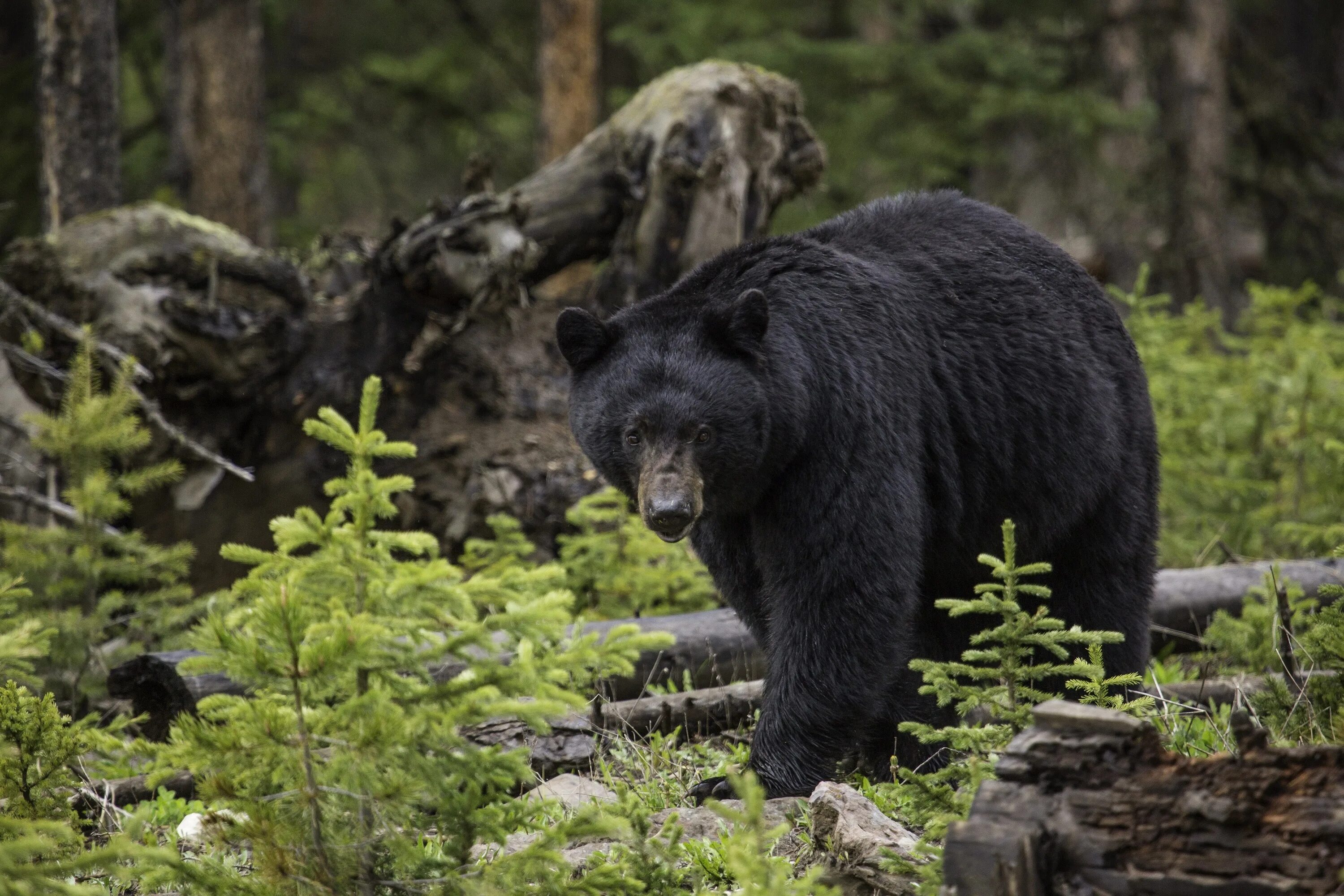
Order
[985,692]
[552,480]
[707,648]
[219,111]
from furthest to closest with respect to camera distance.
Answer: [219,111]
[552,480]
[707,648]
[985,692]

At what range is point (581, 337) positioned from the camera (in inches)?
160

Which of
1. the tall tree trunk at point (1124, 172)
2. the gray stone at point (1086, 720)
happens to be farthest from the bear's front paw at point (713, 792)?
the tall tree trunk at point (1124, 172)

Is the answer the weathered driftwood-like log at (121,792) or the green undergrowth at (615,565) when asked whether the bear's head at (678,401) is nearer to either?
the weathered driftwood-like log at (121,792)

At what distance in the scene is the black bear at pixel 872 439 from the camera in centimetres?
377

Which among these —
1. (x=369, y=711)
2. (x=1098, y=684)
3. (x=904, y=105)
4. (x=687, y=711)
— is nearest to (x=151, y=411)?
(x=687, y=711)

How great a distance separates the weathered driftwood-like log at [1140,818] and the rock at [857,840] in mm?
433

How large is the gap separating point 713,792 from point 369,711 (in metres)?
1.73

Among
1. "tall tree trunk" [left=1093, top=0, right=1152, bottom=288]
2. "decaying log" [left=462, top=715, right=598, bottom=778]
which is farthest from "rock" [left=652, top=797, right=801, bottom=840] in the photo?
"tall tree trunk" [left=1093, top=0, right=1152, bottom=288]

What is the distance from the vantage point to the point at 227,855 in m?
3.39

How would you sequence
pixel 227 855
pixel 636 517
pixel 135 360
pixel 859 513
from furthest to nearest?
1. pixel 636 517
2. pixel 135 360
3. pixel 859 513
4. pixel 227 855

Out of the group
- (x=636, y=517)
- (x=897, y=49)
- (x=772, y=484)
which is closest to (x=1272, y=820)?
(x=772, y=484)

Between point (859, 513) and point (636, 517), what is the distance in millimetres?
2675

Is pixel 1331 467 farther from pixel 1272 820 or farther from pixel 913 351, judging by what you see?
pixel 1272 820

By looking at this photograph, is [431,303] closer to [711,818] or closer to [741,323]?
[741,323]
